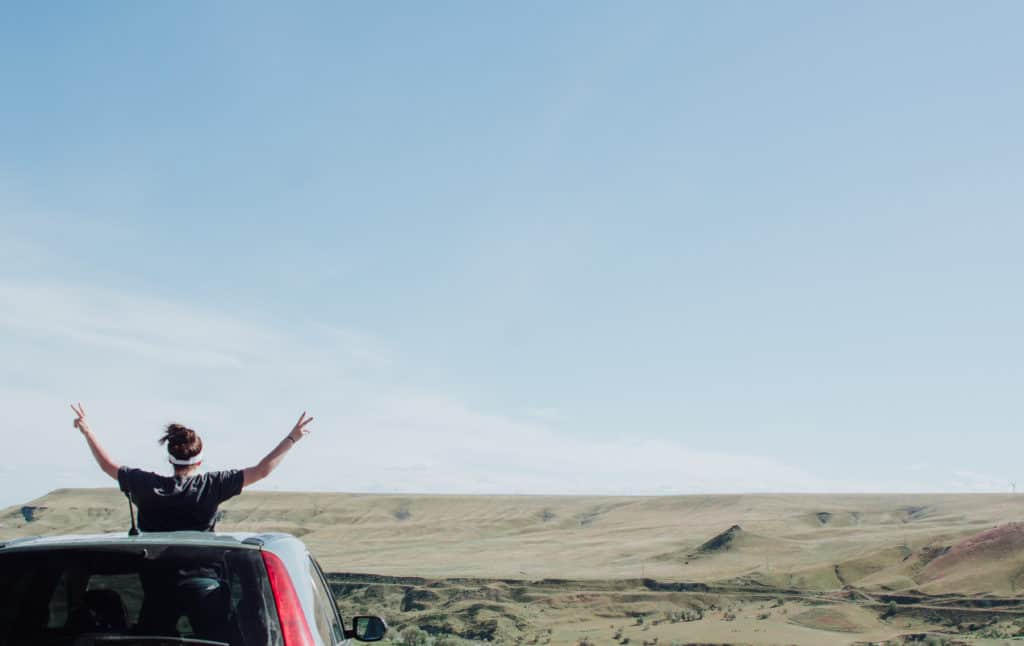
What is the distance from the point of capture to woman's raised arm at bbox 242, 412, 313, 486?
5414mm

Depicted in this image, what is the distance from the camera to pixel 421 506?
15888 cm

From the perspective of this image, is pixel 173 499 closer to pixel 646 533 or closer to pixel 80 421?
pixel 80 421

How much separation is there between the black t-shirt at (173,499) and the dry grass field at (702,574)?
26.5 m

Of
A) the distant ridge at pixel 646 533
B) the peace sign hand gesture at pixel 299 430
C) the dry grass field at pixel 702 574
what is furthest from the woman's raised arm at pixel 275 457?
the dry grass field at pixel 702 574

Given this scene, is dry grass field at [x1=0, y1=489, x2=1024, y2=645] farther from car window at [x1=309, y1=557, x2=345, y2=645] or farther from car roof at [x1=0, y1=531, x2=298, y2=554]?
car roof at [x1=0, y1=531, x2=298, y2=554]

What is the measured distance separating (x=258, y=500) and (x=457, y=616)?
117m

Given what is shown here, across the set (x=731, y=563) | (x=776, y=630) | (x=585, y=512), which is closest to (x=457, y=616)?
(x=776, y=630)

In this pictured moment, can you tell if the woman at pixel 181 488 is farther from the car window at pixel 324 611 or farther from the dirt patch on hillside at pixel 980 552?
the dirt patch on hillside at pixel 980 552

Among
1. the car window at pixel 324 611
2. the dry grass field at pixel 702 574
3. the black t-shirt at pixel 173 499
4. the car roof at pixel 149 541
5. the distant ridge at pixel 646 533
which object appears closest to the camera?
the car roof at pixel 149 541

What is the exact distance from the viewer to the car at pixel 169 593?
389 cm

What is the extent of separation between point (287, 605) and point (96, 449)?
Result: 2478 millimetres

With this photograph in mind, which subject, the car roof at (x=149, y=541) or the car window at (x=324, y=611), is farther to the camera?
the car window at (x=324, y=611)

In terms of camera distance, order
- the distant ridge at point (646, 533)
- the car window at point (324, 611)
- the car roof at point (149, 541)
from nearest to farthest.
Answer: the car roof at point (149, 541) → the car window at point (324, 611) → the distant ridge at point (646, 533)

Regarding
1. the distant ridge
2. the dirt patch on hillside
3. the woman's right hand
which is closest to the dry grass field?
the dirt patch on hillside
